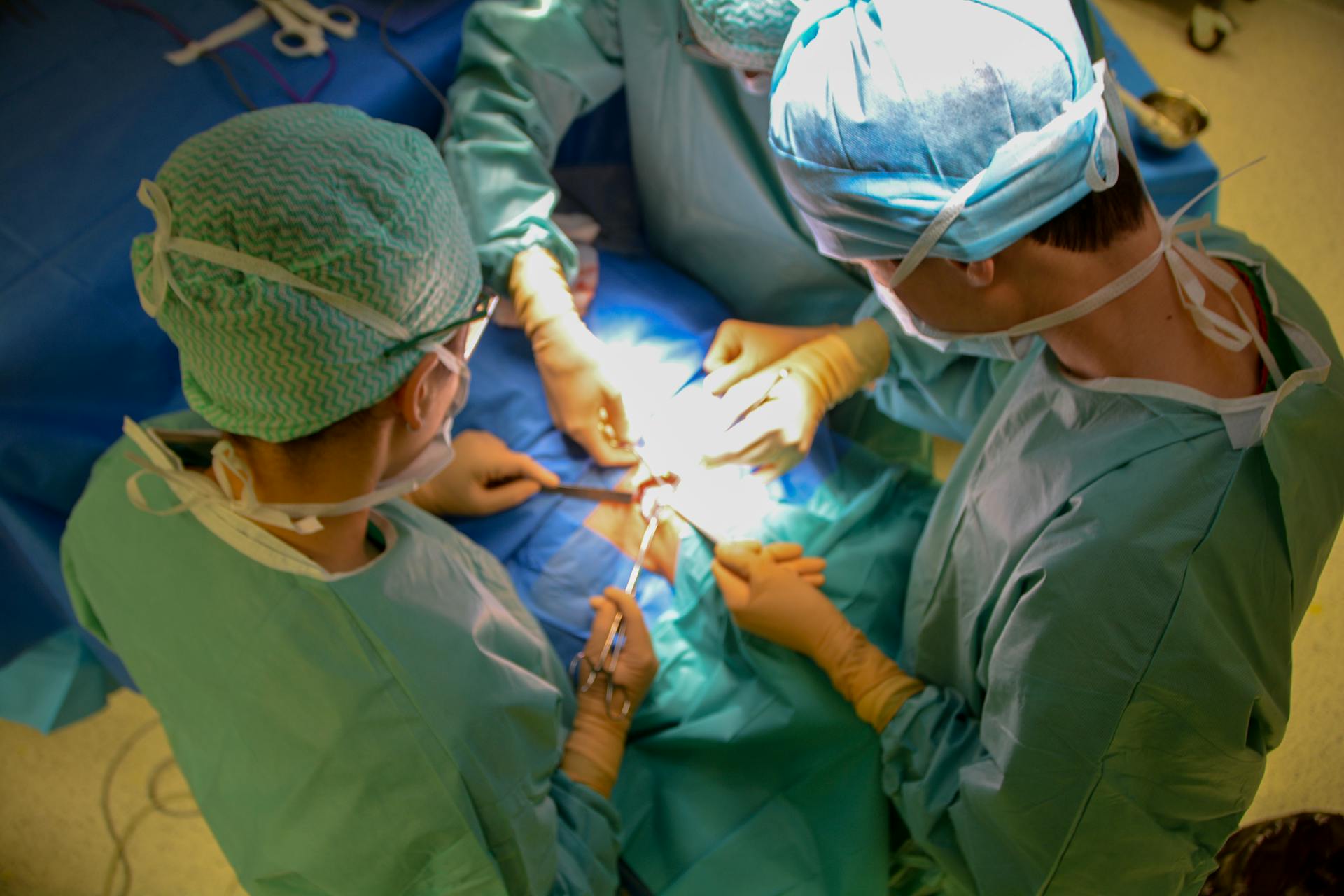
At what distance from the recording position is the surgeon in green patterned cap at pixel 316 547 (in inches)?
44.8

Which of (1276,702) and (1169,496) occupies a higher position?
(1169,496)

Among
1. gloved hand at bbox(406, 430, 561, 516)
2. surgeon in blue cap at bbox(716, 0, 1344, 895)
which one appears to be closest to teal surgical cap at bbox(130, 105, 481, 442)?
surgeon in blue cap at bbox(716, 0, 1344, 895)

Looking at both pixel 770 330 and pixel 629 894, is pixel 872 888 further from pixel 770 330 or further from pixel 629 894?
pixel 770 330

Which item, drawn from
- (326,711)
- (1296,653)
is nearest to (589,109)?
(326,711)

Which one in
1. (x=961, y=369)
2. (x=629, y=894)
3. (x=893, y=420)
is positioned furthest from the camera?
(x=893, y=420)

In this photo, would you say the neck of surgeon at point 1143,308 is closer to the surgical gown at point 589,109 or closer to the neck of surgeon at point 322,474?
the surgical gown at point 589,109

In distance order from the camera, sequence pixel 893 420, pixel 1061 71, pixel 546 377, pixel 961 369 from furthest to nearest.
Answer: pixel 893 420
pixel 546 377
pixel 961 369
pixel 1061 71

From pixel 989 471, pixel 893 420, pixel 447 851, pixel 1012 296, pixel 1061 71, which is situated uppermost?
pixel 1061 71

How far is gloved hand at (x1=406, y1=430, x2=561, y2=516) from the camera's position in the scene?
6.77ft

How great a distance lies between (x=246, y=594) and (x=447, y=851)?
1.64 feet

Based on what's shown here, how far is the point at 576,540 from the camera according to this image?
81.6 inches

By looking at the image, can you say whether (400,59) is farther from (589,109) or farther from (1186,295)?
(1186,295)

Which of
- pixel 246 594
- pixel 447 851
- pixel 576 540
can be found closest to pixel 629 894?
pixel 447 851

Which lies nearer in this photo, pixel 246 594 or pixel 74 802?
pixel 246 594
